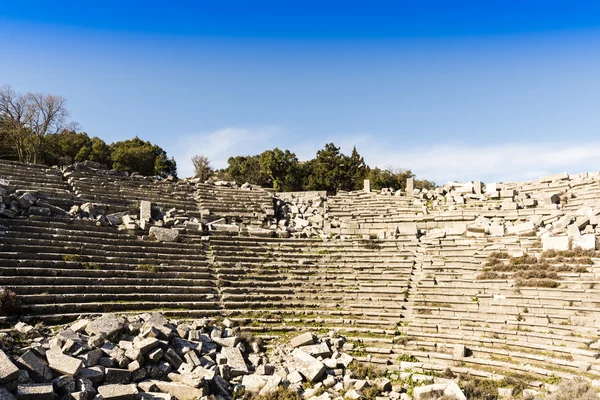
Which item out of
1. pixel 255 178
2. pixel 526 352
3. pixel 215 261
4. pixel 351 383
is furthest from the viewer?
pixel 255 178

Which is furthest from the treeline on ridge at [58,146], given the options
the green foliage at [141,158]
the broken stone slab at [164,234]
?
the broken stone slab at [164,234]

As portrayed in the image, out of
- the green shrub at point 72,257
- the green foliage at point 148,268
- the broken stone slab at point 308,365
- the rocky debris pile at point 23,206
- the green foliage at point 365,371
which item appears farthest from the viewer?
the rocky debris pile at point 23,206

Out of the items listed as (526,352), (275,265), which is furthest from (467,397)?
(275,265)

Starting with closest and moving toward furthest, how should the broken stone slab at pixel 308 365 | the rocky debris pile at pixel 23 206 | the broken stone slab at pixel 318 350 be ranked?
the broken stone slab at pixel 308 365 < the broken stone slab at pixel 318 350 < the rocky debris pile at pixel 23 206

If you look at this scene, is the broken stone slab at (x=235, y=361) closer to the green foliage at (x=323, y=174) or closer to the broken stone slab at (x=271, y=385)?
the broken stone slab at (x=271, y=385)

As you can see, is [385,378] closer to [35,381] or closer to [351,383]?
[351,383]

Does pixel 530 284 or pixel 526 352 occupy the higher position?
pixel 530 284

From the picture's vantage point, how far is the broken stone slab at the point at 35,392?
27.0 feet

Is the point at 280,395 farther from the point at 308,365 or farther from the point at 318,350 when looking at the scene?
the point at 318,350

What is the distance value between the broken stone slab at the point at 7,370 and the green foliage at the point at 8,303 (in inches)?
182

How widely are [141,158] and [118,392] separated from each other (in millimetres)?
36836

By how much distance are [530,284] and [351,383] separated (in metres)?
8.13

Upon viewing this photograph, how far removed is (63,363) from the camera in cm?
936

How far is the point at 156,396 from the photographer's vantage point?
31.8 ft
